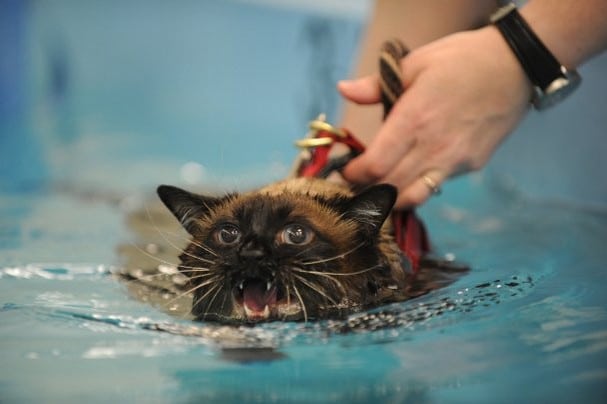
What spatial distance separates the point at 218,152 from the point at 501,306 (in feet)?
9.07

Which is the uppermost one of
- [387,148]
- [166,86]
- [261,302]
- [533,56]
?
[166,86]

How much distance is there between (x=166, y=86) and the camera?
471 centimetres

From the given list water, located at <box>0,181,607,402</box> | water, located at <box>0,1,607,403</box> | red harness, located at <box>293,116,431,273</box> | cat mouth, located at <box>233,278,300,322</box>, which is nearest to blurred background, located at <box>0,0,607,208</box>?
water, located at <box>0,1,607,403</box>

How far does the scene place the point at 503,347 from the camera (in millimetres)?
1374

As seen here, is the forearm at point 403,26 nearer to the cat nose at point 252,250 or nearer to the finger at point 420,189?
the finger at point 420,189

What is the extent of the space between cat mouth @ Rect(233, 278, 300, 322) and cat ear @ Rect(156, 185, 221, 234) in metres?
0.26

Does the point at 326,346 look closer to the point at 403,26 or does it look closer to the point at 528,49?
the point at 528,49

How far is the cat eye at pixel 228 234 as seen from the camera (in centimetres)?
153

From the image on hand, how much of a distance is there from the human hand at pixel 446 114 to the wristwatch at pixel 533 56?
18 millimetres

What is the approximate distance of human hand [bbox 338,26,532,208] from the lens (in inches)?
70.2

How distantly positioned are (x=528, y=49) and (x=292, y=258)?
2.36ft

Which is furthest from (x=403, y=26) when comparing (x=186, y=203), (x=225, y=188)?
(x=186, y=203)

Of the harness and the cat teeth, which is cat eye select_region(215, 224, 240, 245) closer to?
the cat teeth

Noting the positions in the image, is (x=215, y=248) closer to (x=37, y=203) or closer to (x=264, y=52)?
(x=37, y=203)
